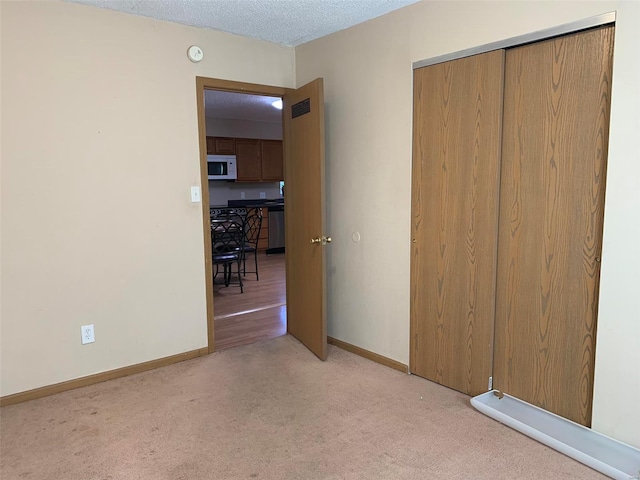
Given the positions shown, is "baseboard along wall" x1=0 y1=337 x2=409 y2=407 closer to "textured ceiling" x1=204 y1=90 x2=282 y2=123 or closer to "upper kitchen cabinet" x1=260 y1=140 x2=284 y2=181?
"textured ceiling" x1=204 y1=90 x2=282 y2=123

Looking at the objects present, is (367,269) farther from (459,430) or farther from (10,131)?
(10,131)

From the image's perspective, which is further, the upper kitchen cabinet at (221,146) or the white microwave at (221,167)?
the upper kitchen cabinet at (221,146)

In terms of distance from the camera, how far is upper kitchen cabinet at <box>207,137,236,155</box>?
754cm

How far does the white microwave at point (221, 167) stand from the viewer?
743 centimetres

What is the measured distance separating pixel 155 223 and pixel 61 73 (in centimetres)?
104

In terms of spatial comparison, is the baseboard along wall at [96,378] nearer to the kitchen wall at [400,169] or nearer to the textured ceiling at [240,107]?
the kitchen wall at [400,169]

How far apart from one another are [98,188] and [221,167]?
15.6ft

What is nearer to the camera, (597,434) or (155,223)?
(597,434)

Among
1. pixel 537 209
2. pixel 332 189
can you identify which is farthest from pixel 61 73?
pixel 537 209

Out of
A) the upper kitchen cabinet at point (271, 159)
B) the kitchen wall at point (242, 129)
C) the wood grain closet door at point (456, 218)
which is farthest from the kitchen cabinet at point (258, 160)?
the wood grain closet door at point (456, 218)

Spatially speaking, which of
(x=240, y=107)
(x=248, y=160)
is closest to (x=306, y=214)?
(x=240, y=107)

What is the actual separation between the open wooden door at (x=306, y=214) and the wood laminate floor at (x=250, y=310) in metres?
0.35

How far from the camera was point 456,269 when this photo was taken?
270 centimetres

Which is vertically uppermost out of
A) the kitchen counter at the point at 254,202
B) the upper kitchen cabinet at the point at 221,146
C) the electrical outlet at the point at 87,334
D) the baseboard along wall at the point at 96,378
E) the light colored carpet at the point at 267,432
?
the upper kitchen cabinet at the point at 221,146
